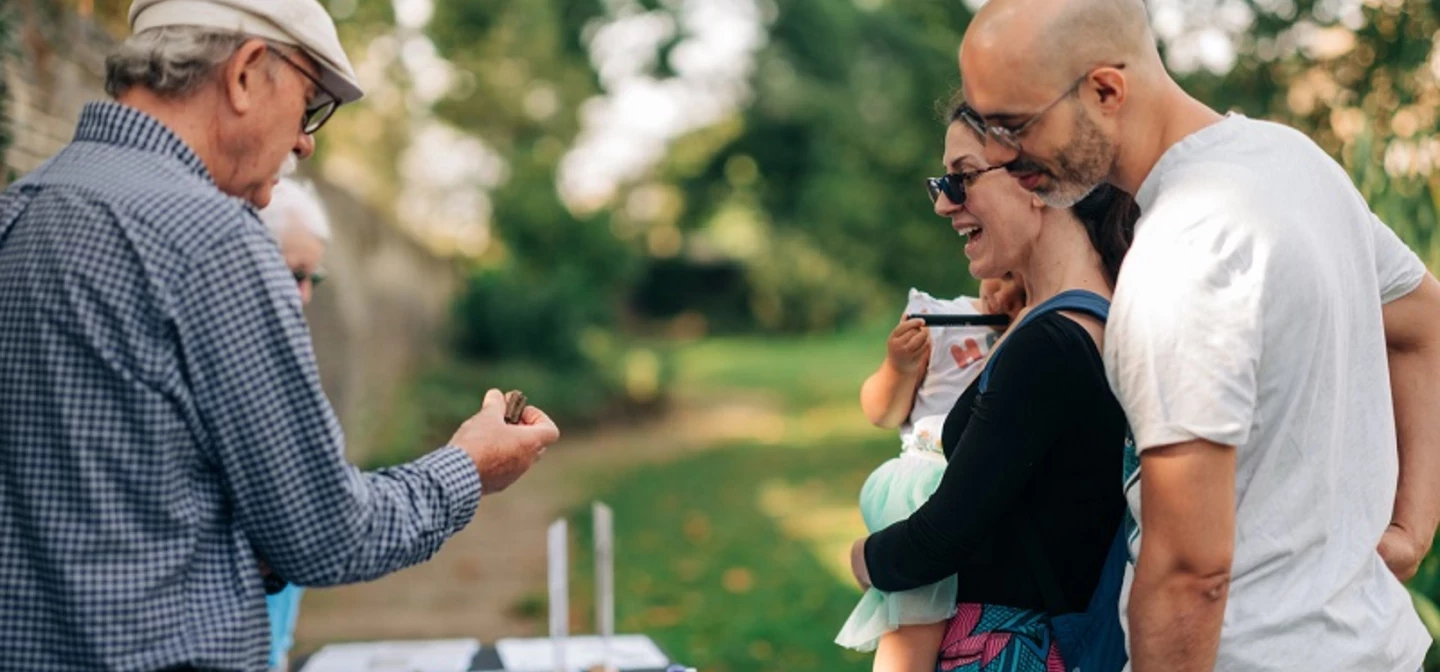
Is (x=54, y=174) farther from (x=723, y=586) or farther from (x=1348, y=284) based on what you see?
(x=723, y=586)

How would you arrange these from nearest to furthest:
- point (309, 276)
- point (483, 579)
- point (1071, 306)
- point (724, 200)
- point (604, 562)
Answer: point (1071, 306) < point (604, 562) < point (309, 276) < point (483, 579) < point (724, 200)

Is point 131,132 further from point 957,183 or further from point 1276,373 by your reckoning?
point 1276,373

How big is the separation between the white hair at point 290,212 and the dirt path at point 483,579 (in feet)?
11.7

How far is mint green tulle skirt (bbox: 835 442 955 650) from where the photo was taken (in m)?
2.27

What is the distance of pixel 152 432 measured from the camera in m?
1.62

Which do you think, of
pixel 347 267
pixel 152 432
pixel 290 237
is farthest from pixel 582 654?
pixel 347 267

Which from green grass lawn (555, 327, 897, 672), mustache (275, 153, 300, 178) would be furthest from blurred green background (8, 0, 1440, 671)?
mustache (275, 153, 300, 178)

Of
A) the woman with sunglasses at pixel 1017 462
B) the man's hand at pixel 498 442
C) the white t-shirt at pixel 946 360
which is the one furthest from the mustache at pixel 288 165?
the white t-shirt at pixel 946 360

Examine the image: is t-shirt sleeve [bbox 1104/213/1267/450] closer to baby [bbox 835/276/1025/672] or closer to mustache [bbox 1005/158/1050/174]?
mustache [bbox 1005/158/1050/174]

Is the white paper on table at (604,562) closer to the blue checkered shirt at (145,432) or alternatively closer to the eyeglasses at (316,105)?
the eyeglasses at (316,105)

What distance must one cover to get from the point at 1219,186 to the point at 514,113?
18.8m

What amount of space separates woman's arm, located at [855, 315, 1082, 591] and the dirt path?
15.8 ft

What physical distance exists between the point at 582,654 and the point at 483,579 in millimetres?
5137

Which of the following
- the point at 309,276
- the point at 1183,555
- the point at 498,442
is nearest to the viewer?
the point at 1183,555
